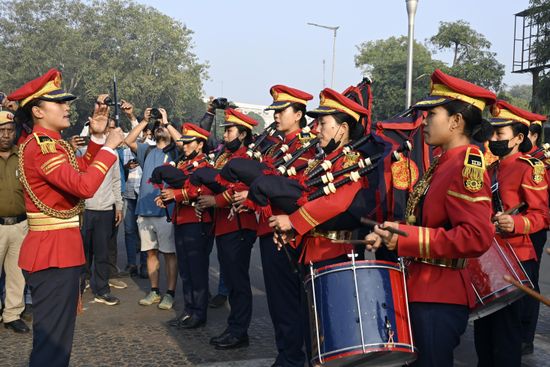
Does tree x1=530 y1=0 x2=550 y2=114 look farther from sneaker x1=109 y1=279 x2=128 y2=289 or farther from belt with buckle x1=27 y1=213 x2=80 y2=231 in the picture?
belt with buckle x1=27 y1=213 x2=80 y2=231

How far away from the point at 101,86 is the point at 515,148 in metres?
54.4

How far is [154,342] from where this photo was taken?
6.38 meters

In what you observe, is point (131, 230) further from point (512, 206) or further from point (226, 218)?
point (512, 206)

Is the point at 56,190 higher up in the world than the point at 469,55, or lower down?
lower down

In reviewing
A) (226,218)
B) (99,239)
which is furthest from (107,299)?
(226,218)

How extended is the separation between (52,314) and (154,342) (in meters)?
2.31

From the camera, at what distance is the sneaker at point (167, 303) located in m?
7.71

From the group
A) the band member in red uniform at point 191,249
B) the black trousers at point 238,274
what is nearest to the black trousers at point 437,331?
the black trousers at point 238,274

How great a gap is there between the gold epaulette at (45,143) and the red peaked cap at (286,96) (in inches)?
94.4

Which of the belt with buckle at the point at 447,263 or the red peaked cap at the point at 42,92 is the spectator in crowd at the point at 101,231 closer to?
the red peaked cap at the point at 42,92

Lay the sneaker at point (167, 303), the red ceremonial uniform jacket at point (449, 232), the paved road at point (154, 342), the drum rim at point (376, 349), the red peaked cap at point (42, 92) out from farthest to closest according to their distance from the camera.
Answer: the sneaker at point (167, 303) < the paved road at point (154, 342) < the red peaked cap at point (42, 92) < the drum rim at point (376, 349) < the red ceremonial uniform jacket at point (449, 232)

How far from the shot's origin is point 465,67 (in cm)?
5103

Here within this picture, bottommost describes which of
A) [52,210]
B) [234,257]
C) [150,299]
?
[150,299]

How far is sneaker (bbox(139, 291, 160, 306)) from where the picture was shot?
26.0 feet
